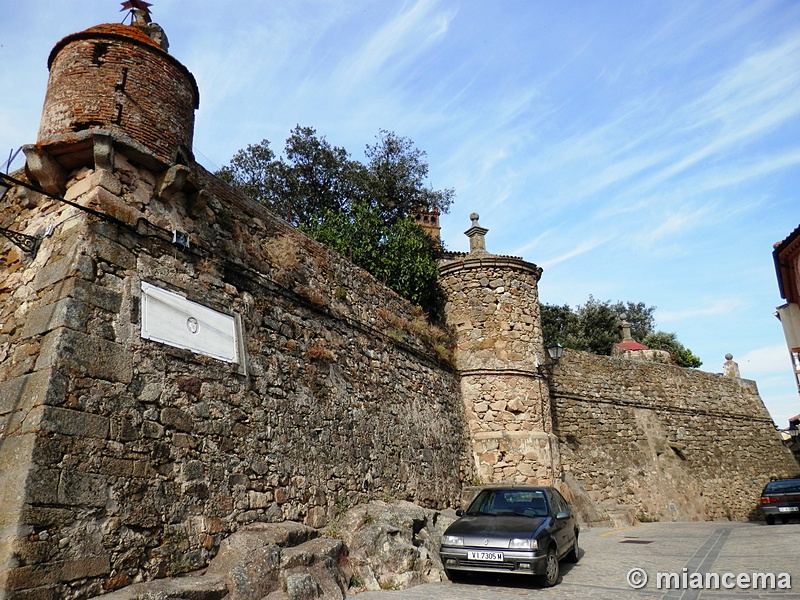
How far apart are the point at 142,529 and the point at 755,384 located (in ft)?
84.6

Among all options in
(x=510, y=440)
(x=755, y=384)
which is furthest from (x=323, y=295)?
Result: (x=755, y=384)

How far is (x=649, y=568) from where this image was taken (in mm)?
8383

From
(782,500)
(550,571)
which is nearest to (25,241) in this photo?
(550,571)

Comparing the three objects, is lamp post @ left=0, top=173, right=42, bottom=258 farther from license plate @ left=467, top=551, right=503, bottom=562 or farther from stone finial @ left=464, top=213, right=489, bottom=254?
stone finial @ left=464, top=213, right=489, bottom=254

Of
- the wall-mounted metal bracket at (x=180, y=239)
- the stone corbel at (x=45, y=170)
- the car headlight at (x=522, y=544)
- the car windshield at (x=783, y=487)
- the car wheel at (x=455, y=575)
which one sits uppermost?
the stone corbel at (x=45, y=170)

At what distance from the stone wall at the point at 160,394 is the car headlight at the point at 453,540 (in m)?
1.74

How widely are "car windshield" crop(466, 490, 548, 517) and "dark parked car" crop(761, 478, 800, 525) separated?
11.1m

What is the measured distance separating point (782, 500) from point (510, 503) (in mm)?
11568

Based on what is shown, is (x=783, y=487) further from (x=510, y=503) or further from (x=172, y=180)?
(x=172, y=180)

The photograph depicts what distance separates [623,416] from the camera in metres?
18.8

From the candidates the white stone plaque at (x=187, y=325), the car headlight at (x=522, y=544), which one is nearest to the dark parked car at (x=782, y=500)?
the car headlight at (x=522, y=544)

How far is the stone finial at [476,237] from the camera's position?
1627 cm

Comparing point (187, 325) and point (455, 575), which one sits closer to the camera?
point (187, 325)

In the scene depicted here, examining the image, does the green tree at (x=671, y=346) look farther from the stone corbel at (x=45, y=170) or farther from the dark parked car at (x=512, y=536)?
the stone corbel at (x=45, y=170)
